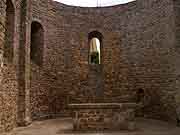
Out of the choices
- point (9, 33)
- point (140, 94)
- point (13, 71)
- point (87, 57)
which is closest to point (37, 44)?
point (87, 57)

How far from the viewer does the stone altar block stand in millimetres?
7770

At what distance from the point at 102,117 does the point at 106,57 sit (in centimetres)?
617

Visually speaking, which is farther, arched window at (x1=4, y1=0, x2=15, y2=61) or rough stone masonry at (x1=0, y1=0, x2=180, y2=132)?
rough stone masonry at (x1=0, y1=0, x2=180, y2=132)

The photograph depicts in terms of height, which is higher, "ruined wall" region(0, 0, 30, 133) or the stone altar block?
"ruined wall" region(0, 0, 30, 133)

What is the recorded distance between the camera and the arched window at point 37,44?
1174cm

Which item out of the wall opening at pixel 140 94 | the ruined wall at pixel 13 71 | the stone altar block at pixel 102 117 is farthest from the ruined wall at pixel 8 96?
the wall opening at pixel 140 94

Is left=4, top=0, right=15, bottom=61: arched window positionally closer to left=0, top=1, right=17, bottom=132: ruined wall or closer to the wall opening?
left=0, top=1, right=17, bottom=132: ruined wall

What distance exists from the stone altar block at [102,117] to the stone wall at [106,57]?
338 centimetres

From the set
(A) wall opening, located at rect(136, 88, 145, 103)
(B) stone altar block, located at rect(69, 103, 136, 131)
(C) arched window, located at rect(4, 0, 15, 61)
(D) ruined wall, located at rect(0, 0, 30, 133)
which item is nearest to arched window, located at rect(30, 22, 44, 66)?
(D) ruined wall, located at rect(0, 0, 30, 133)

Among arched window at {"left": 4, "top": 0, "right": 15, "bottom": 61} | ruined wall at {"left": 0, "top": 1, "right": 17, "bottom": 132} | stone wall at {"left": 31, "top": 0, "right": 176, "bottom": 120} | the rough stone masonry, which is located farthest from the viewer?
stone wall at {"left": 31, "top": 0, "right": 176, "bottom": 120}

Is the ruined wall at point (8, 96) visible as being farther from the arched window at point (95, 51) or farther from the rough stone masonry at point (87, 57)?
the arched window at point (95, 51)

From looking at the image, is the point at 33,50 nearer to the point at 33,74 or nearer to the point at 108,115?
the point at 33,74

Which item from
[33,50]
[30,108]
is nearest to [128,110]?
[30,108]

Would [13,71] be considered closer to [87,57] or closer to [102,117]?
[102,117]
